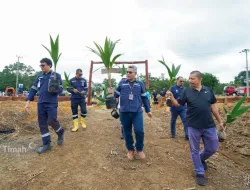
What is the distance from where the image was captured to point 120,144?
16.2ft

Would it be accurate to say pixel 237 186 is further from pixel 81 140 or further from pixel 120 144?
pixel 81 140

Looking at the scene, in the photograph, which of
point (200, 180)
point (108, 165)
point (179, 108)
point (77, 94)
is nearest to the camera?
point (200, 180)

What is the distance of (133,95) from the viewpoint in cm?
386

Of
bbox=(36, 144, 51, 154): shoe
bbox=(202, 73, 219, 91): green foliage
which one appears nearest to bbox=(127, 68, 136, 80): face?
bbox=(36, 144, 51, 154): shoe

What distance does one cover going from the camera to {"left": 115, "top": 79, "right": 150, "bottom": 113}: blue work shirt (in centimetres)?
382

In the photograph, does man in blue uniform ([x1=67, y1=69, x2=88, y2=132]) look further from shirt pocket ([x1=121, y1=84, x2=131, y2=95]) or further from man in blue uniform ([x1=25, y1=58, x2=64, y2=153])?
shirt pocket ([x1=121, y1=84, x2=131, y2=95])

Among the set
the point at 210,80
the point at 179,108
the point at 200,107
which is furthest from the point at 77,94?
→ the point at 210,80

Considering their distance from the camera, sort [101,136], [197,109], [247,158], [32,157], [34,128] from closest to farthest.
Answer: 1. [197,109]
2. [32,157]
3. [247,158]
4. [101,136]
5. [34,128]

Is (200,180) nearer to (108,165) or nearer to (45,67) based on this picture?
(108,165)

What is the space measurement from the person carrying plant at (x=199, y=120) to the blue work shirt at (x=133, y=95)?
600 millimetres

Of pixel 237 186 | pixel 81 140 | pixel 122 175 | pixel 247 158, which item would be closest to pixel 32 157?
pixel 81 140

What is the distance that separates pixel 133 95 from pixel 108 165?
48.1 inches

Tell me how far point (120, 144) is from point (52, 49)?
2394mm

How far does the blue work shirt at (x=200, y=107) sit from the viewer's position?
3332 mm
